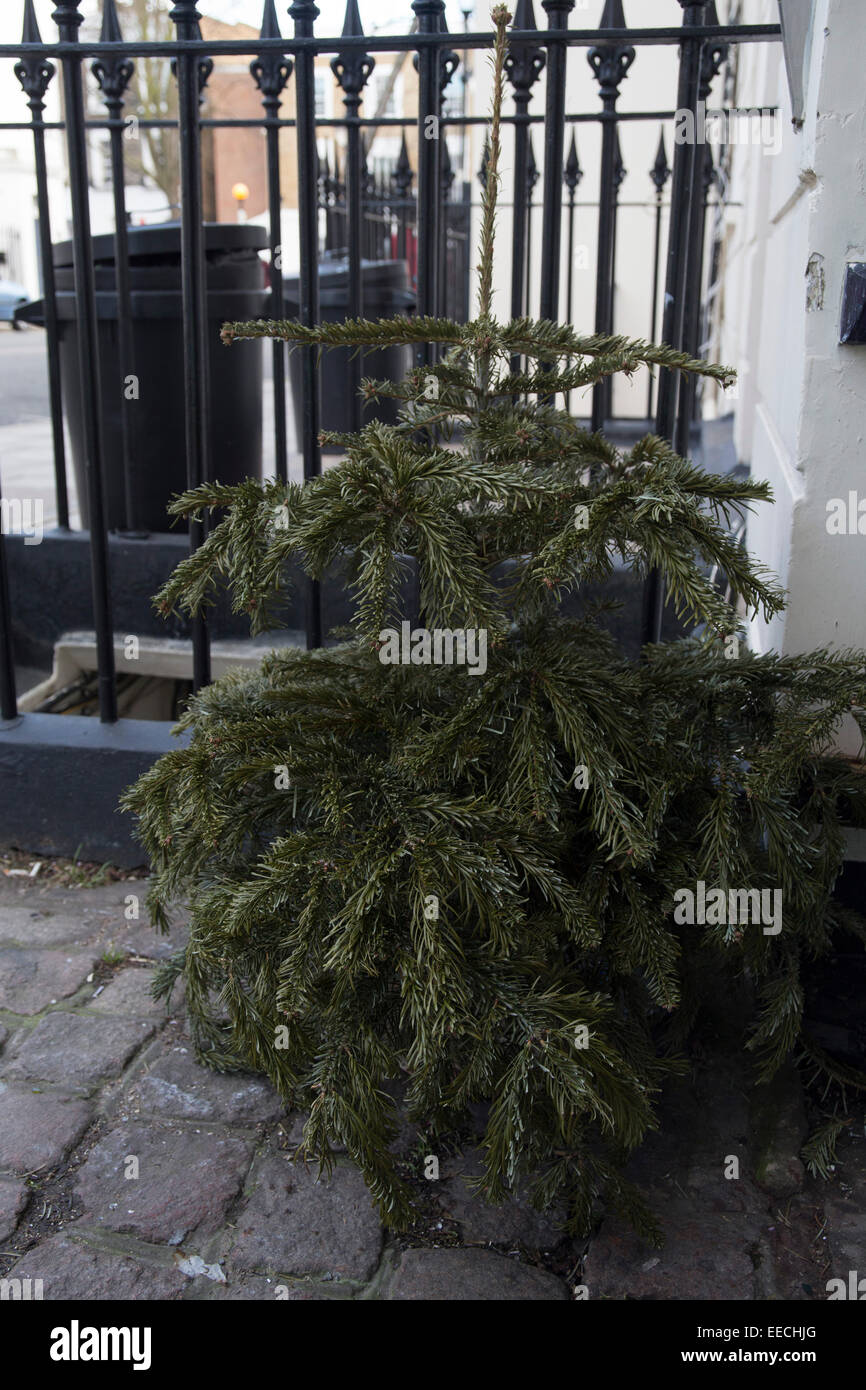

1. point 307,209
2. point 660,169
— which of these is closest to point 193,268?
point 307,209

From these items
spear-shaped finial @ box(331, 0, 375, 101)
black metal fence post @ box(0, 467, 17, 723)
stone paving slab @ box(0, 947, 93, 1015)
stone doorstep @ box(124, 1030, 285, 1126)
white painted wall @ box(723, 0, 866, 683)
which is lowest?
stone doorstep @ box(124, 1030, 285, 1126)

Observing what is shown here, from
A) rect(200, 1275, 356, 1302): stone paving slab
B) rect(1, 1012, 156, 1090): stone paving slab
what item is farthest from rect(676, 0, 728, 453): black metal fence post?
rect(200, 1275, 356, 1302): stone paving slab

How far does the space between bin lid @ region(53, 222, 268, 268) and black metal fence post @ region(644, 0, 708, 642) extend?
2.13 m

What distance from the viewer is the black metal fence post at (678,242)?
2.41 m

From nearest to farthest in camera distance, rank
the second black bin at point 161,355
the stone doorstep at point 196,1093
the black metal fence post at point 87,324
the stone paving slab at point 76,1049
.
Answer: the stone doorstep at point 196,1093
the stone paving slab at point 76,1049
the black metal fence post at point 87,324
the second black bin at point 161,355

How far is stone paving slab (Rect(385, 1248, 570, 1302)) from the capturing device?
1869 millimetres

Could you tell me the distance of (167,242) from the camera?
4227 mm

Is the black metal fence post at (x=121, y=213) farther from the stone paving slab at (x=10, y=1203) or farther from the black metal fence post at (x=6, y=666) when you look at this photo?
the stone paving slab at (x=10, y=1203)

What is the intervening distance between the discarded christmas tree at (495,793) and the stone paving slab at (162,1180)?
303 mm

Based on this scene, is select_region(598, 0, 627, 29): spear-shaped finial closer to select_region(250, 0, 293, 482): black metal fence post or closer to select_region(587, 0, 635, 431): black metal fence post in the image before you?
select_region(587, 0, 635, 431): black metal fence post

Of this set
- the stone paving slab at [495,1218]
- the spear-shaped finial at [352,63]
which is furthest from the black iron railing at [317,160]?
the stone paving slab at [495,1218]

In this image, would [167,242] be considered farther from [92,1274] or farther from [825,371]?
[92,1274]
